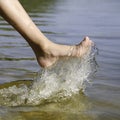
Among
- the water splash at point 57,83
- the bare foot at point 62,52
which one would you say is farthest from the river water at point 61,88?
the bare foot at point 62,52

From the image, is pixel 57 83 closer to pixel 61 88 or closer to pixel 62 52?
pixel 61 88

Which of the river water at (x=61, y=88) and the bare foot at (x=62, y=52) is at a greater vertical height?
the bare foot at (x=62, y=52)

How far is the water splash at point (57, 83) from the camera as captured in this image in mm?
3146

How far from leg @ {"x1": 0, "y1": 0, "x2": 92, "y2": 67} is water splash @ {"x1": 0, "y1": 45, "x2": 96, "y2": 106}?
0.31 feet

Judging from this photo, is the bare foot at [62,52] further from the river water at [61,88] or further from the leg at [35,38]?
the river water at [61,88]

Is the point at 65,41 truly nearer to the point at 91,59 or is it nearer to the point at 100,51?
the point at 100,51

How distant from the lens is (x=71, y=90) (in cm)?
334

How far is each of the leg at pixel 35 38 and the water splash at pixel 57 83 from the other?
95mm

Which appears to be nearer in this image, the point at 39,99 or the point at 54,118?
the point at 54,118

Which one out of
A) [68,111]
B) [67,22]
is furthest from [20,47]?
[67,22]

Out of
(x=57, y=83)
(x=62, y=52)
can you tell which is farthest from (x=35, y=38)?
(x=57, y=83)

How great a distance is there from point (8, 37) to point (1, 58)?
61.9 inches

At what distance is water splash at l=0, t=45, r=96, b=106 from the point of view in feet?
10.3

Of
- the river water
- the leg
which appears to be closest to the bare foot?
the leg
